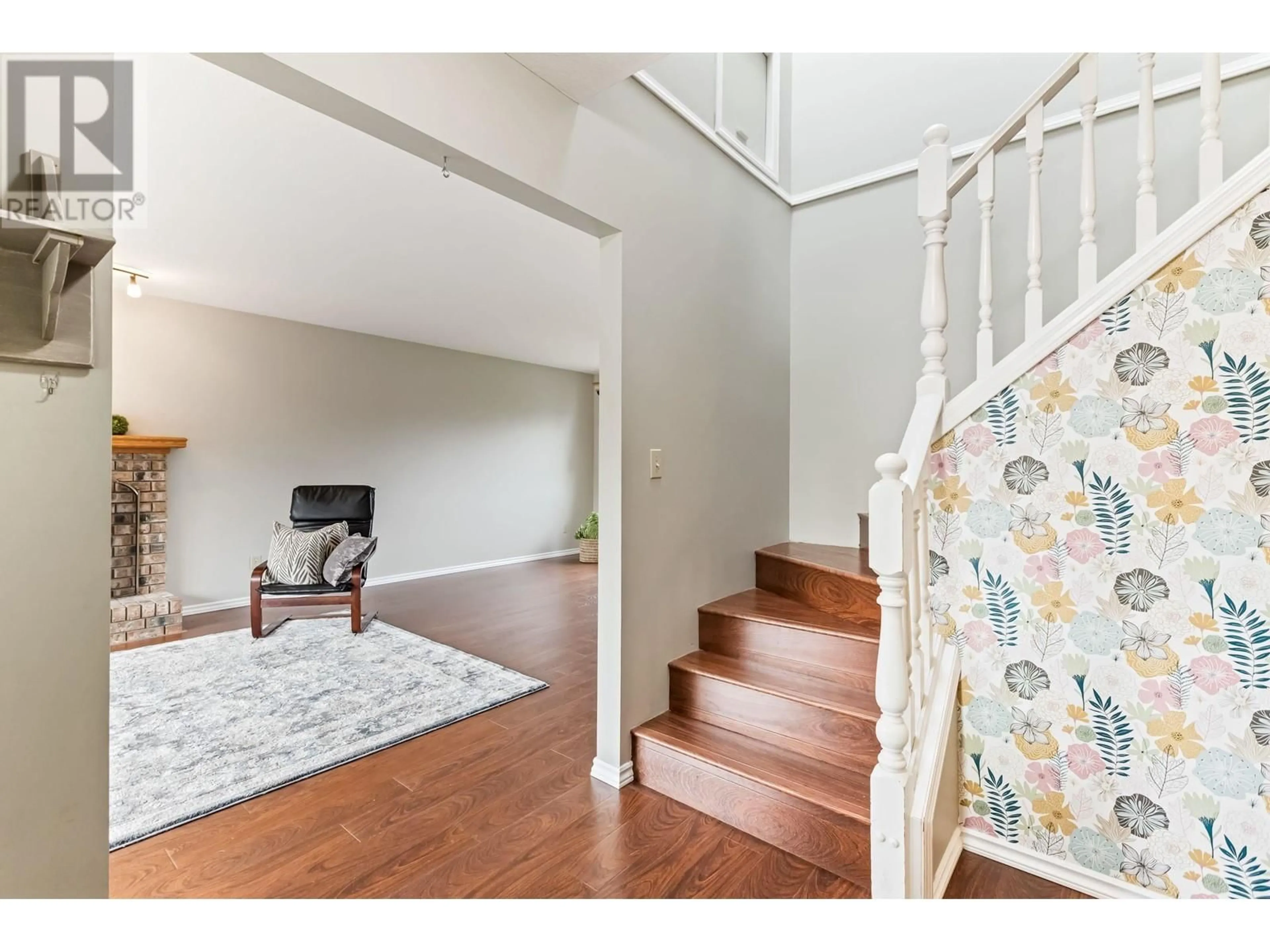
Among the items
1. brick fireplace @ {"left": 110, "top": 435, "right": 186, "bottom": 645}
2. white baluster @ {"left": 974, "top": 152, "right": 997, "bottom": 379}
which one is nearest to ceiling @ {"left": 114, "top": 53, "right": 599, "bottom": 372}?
brick fireplace @ {"left": 110, "top": 435, "right": 186, "bottom": 645}

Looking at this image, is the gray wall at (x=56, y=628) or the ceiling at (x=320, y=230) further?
the ceiling at (x=320, y=230)

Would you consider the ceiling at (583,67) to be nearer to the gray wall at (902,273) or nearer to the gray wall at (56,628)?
the gray wall at (56,628)

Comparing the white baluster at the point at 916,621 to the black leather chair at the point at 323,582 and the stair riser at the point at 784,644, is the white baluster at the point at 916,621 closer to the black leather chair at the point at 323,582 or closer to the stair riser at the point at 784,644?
the stair riser at the point at 784,644

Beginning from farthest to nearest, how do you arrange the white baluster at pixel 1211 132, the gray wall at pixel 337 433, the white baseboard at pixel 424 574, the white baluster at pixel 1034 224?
the white baseboard at pixel 424 574, the gray wall at pixel 337 433, the white baluster at pixel 1034 224, the white baluster at pixel 1211 132

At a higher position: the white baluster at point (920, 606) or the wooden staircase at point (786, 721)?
the white baluster at point (920, 606)

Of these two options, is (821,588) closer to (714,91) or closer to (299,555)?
(714,91)

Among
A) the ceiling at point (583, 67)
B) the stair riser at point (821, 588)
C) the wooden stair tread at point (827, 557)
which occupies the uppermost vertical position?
the ceiling at point (583, 67)

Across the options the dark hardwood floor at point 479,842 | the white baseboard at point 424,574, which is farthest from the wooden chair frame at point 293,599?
the dark hardwood floor at point 479,842

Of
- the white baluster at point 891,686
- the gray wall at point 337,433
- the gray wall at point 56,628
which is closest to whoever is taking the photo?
the gray wall at point 56,628

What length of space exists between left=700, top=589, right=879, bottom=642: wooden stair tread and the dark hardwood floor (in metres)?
0.73

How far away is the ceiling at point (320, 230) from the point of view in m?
2.10

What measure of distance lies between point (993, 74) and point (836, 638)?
2755mm

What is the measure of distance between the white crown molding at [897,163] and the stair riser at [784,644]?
6.48ft
